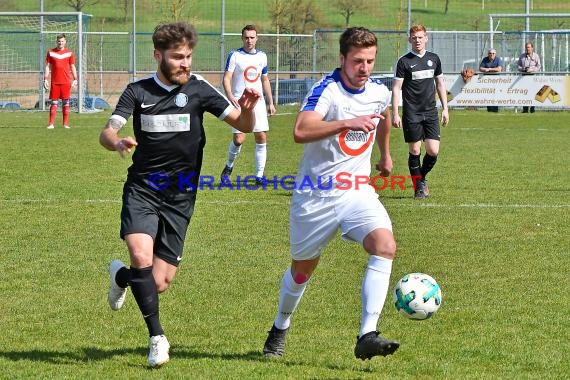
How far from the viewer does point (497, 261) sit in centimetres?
897

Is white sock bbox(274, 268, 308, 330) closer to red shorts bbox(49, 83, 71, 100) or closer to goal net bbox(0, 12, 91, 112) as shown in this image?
red shorts bbox(49, 83, 71, 100)

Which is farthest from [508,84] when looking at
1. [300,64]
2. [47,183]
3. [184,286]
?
[184,286]

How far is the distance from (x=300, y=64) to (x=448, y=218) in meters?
22.4

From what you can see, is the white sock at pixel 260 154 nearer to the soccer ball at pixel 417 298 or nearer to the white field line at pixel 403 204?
the white field line at pixel 403 204

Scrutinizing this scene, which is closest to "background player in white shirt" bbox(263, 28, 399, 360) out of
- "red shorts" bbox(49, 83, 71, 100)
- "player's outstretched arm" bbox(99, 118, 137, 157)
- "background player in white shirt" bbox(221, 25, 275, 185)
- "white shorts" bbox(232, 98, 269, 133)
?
"player's outstretched arm" bbox(99, 118, 137, 157)

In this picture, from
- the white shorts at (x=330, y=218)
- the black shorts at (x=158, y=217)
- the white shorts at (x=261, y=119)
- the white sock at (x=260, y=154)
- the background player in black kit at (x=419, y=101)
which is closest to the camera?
the white shorts at (x=330, y=218)

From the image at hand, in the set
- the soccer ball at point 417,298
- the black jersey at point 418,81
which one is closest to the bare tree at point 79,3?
the black jersey at point 418,81

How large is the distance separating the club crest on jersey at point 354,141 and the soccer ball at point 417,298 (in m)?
0.79

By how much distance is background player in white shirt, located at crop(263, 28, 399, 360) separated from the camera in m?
A: 5.68

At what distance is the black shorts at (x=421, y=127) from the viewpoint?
1327cm

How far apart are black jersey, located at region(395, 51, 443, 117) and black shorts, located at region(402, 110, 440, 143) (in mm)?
62

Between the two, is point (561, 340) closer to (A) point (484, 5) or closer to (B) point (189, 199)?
(B) point (189, 199)

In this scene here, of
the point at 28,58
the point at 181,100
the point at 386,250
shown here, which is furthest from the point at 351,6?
the point at 386,250

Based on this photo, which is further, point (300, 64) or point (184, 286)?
point (300, 64)
